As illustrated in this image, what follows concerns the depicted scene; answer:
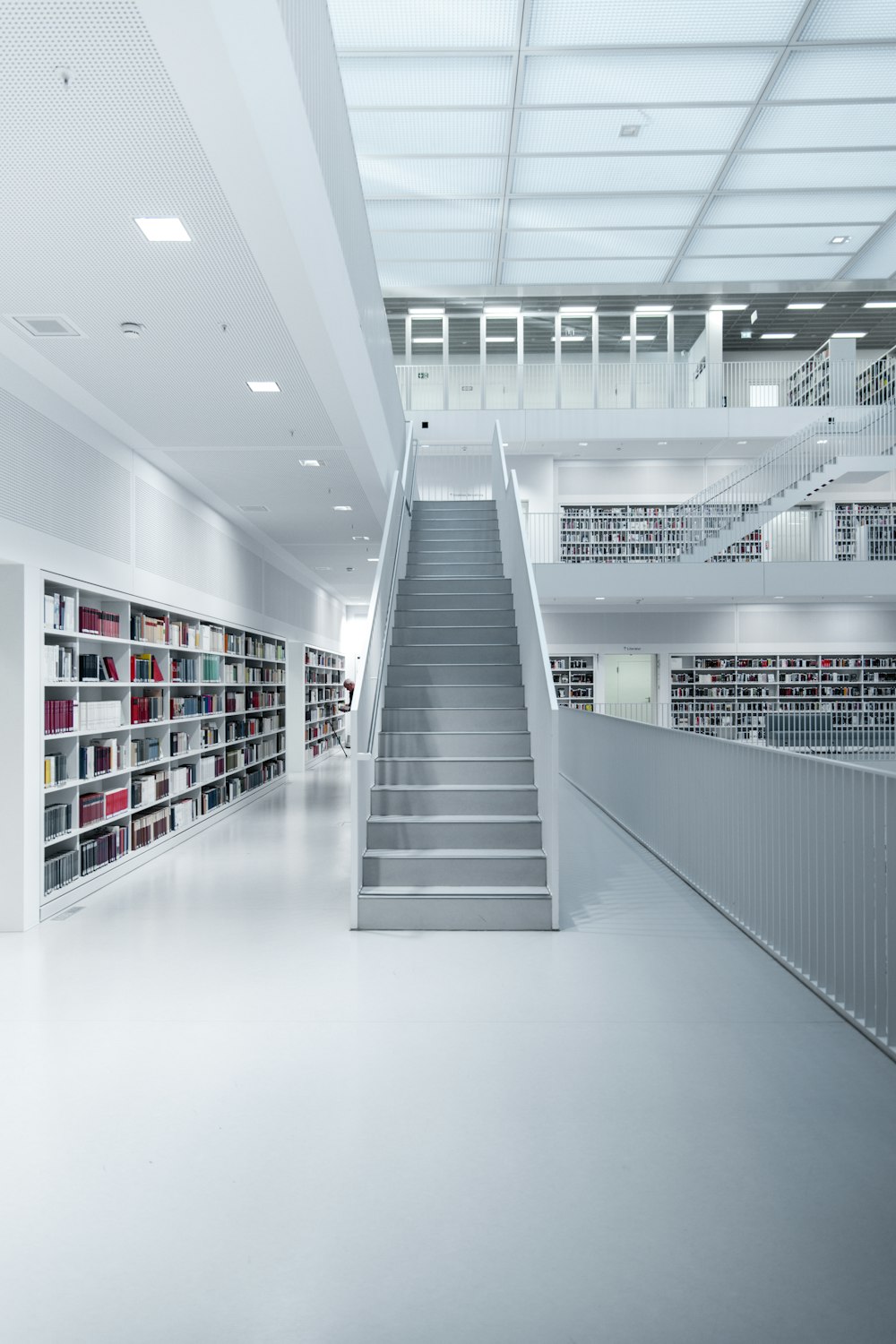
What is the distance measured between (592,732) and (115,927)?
6176 mm

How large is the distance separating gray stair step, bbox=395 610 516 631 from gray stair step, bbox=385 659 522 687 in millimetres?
816

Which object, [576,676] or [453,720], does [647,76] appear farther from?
[576,676]

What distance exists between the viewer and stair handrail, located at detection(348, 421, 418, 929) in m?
5.30

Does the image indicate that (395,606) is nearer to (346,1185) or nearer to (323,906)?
(323,906)

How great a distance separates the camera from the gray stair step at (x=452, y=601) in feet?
27.6

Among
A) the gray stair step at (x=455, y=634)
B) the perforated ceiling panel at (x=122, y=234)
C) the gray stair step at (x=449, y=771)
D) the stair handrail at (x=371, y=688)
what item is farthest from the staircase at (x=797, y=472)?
the perforated ceiling panel at (x=122, y=234)

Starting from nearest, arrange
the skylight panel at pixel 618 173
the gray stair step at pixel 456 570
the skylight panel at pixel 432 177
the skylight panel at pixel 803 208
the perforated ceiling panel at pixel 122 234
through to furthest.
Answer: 1. the perforated ceiling panel at pixel 122 234
2. the gray stair step at pixel 456 570
3. the skylight panel at pixel 618 173
4. the skylight panel at pixel 432 177
5. the skylight panel at pixel 803 208

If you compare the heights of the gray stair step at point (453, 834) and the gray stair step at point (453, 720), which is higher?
the gray stair step at point (453, 720)

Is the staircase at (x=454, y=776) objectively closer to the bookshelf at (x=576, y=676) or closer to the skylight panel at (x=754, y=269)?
the bookshelf at (x=576, y=676)

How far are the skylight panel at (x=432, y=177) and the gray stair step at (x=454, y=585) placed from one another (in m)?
8.04

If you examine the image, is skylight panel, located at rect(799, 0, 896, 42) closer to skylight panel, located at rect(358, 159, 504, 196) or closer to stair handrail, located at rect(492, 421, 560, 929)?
skylight panel, located at rect(358, 159, 504, 196)

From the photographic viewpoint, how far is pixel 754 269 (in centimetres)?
1723

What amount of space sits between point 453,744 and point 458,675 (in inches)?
37.6

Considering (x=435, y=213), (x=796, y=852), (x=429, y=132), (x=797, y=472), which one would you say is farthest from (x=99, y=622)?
(x=797, y=472)
